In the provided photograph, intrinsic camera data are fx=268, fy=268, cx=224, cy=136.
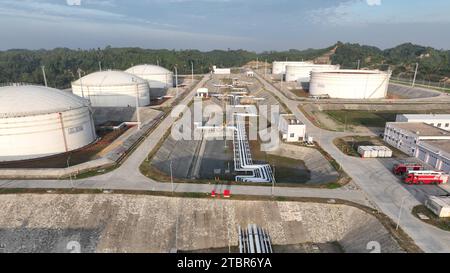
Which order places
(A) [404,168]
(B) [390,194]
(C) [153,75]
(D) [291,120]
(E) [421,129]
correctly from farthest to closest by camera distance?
(C) [153,75] → (D) [291,120] → (E) [421,129] → (A) [404,168] → (B) [390,194]

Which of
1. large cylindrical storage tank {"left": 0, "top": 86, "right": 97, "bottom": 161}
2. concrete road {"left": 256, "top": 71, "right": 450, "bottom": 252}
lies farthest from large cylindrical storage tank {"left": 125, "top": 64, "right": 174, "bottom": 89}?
concrete road {"left": 256, "top": 71, "right": 450, "bottom": 252}

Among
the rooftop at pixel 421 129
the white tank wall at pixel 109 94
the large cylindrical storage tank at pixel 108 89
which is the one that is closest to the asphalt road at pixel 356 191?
the rooftop at pixel 421 129

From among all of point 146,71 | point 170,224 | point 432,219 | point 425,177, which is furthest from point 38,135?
point 146,71

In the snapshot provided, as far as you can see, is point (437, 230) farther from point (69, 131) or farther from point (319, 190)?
point (69, 131)

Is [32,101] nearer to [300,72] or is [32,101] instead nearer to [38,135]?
[38,135]

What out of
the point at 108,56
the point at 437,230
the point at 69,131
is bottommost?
the point at 437,230

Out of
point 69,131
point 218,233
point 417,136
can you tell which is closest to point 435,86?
point 417,136

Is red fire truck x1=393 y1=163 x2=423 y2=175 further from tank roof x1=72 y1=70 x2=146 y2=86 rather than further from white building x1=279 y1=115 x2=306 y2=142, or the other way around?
tank roof x1=72 y1=70 x2=146 y2=86
